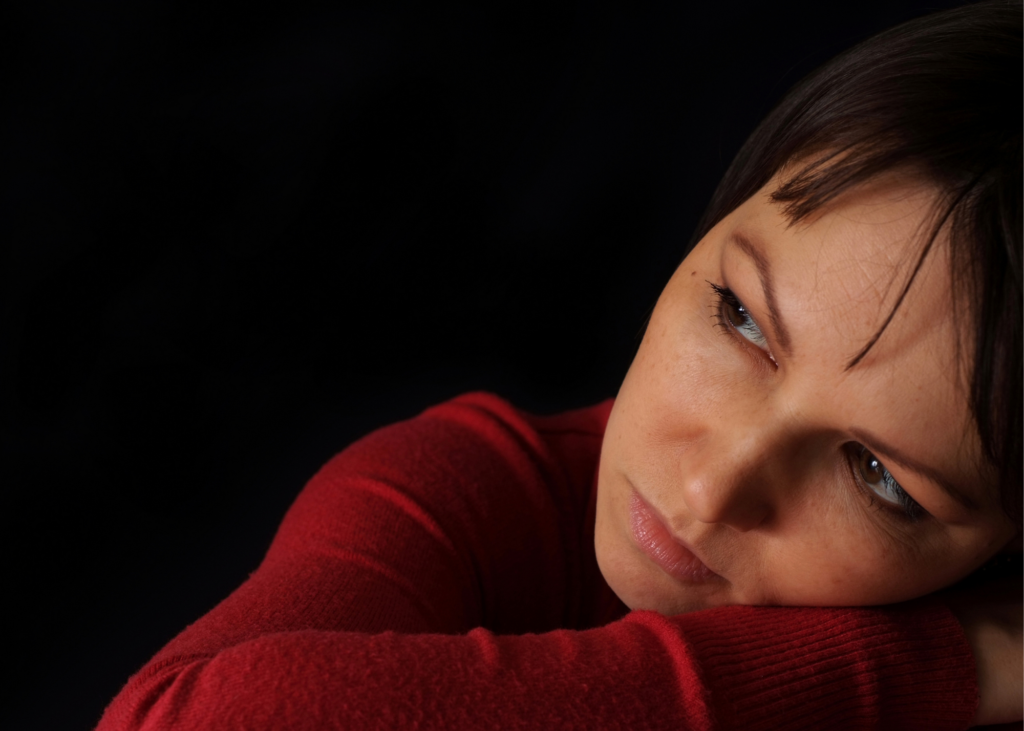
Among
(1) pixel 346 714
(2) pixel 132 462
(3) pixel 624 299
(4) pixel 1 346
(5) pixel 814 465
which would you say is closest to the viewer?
(1) pixel 346 714

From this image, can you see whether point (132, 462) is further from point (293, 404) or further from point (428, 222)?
point (428, 222)

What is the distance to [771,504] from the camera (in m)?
0.77

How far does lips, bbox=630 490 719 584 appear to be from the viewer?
2.73 feet

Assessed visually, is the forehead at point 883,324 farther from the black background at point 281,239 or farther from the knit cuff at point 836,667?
the black background at point 281,239

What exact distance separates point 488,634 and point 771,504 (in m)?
0.25

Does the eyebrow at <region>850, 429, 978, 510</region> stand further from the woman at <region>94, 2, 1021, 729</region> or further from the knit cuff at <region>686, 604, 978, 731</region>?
the knit cuff at <region>686, 604, 978, 731</region>

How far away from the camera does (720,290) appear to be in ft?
2.77

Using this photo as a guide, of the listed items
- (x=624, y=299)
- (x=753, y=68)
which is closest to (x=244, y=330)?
(x=624, y=299)

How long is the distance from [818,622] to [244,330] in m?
0.74

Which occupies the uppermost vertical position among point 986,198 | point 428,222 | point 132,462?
point 986,198

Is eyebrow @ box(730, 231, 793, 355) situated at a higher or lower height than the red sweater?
higher

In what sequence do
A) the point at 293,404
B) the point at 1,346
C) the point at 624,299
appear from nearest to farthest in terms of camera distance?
the point at 1,346, the point at 293,404, the point at 624,299

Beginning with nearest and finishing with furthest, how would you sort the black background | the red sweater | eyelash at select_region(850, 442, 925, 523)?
the red sweater
eyelash at select_region(850, 442, 925, 523)
the black background

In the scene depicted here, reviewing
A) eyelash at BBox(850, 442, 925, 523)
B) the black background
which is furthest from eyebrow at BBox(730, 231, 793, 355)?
the black background
